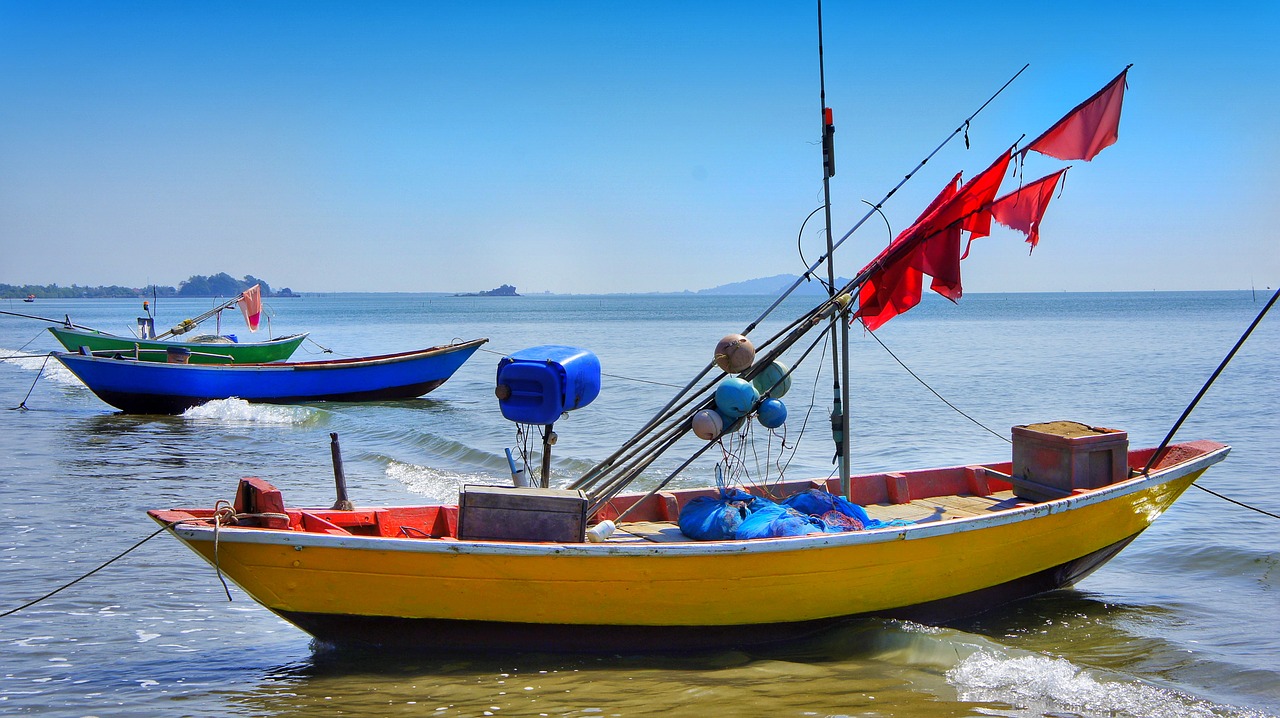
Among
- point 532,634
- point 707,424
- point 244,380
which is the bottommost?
point 532,634

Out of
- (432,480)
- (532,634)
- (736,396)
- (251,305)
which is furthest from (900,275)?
(251,305)

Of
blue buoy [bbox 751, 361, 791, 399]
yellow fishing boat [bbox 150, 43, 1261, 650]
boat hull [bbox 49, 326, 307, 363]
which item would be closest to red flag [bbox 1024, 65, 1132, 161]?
yellow fishing boat [bbox 150, 43, 1261, 650]

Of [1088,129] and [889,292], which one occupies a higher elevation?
[1088,129]

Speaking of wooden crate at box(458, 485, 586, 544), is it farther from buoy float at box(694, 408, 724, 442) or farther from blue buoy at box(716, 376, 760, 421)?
blue buoy at box(716, 376, 760, 421)

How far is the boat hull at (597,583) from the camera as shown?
5.96 metres

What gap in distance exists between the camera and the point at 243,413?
20922 mm

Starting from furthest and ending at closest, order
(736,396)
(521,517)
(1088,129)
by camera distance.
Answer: (1088,129), (736,396), (521,517)

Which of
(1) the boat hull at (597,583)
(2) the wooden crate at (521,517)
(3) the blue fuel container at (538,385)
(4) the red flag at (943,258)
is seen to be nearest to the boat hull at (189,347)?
(3) the blue fuel container at (538,385)

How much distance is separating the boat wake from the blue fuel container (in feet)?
48.6

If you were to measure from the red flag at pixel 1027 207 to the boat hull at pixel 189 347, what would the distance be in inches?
765

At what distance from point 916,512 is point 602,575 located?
3360 millimetres

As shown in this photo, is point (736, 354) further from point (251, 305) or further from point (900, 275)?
point (251, 305)

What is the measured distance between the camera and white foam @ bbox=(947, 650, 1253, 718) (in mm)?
6078

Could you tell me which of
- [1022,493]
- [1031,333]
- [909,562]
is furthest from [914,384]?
[1031,333]
